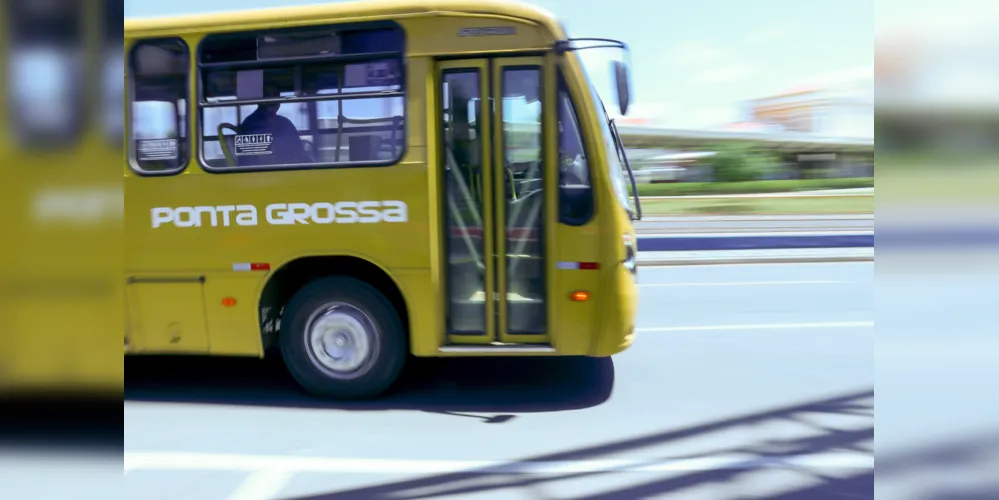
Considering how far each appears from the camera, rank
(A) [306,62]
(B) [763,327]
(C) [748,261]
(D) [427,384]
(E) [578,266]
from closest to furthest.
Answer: (E) [578,266]
(A) [306,62]
(D) [427,384]
(B) [763,327]
(C) [748,261]

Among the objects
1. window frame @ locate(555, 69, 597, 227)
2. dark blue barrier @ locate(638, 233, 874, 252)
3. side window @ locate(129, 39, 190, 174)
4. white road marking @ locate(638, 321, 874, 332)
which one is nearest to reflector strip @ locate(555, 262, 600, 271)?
window frame @ locate(555, 69, 597, 227)

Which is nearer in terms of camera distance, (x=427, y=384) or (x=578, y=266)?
(x=578, y=266)

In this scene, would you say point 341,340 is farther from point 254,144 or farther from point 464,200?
point 254,144

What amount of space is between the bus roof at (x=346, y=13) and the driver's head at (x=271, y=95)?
48 cm

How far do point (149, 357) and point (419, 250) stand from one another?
3.62 m

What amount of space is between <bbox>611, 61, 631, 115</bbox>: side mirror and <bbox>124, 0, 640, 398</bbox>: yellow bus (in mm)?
14

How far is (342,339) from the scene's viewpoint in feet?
18.3

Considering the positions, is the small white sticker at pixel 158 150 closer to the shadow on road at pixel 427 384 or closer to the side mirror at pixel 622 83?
the shadow on road at pixel 427 384

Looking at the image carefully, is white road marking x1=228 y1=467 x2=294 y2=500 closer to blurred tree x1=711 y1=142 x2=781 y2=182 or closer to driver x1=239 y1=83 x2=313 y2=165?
driver x1=239 y1=83 x2=313 y2=165

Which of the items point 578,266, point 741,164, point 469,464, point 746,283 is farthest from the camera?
point 741,164

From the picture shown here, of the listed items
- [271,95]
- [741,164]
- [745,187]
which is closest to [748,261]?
[271,95]

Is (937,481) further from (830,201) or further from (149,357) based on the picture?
(830,201)

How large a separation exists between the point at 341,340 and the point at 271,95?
1.93m

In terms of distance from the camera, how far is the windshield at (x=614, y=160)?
5320mm
